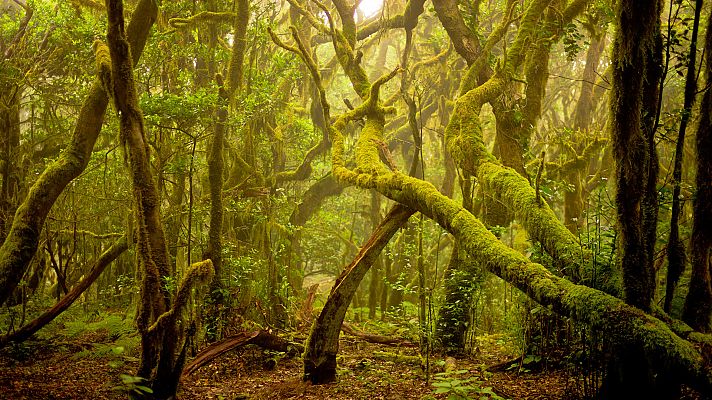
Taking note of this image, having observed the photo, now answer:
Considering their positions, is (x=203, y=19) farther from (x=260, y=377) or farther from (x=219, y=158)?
(x=260, y=377)

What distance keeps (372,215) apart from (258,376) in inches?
312

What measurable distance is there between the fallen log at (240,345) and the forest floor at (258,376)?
0.16 m

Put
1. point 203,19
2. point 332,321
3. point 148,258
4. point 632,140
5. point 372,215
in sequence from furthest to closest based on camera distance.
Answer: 1. point 372,215
2. point 203,19
3. point 332,321
4. point 148,258
5. point 632,140

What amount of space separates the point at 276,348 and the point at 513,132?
510cm

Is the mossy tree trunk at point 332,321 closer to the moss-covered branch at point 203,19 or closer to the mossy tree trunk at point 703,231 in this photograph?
the mossy tree trunk at point 703,231

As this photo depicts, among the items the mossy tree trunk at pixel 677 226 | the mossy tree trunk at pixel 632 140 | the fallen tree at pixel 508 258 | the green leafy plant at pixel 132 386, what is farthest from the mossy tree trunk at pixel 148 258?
the mossy tree trunk at pixel 677 226

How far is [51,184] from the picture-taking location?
6.65 meters

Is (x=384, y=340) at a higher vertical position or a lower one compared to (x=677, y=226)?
lower

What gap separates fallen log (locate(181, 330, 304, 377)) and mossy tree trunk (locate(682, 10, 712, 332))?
17.0 feet

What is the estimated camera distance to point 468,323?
818cm

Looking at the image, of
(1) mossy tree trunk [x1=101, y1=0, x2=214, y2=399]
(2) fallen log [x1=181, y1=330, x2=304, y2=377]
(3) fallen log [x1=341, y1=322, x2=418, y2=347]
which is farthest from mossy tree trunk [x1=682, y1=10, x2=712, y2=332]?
(3) fallen log [x1=341, y1=322, x2=418, y2=347]

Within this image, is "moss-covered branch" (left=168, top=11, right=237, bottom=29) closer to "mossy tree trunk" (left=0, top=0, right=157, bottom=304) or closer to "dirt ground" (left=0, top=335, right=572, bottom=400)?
"mossy tree trunk" (left=0, top=0, right=157, bottom=304)

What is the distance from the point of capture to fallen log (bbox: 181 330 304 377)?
21.0 feet

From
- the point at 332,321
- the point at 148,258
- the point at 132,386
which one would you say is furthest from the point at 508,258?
the point at 148,258
